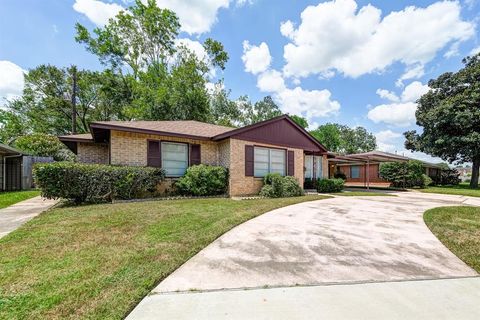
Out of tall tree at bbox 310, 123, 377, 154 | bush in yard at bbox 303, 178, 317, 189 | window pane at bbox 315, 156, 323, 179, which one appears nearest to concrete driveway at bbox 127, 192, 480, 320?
bush in yard at bbox 303, 178, 317, 189

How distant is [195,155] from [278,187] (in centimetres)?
427

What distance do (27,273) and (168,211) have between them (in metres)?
3.54

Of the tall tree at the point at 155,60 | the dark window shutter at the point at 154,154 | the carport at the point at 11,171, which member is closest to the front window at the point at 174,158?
the dark window shutter at the point at 154,154

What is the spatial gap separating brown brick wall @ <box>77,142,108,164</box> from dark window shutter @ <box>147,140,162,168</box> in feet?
12.5

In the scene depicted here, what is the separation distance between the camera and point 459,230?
482cm

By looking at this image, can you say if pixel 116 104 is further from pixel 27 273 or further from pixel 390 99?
pixel 390 99

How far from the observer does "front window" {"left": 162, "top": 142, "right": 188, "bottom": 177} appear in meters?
9.93

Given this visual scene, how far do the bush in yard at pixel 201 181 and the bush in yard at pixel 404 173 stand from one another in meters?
15.1

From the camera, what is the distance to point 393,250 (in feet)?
12.0

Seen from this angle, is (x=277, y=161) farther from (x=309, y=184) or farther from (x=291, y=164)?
(x=309, y=184)

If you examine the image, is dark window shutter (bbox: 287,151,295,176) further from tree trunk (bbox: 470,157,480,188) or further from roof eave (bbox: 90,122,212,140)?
tree trunk (bbox: 470,157,480,188)

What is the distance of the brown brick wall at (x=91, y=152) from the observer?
11398 millimetres

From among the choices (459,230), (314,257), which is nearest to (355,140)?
(459,230)

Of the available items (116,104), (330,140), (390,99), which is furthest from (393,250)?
(330,140)
